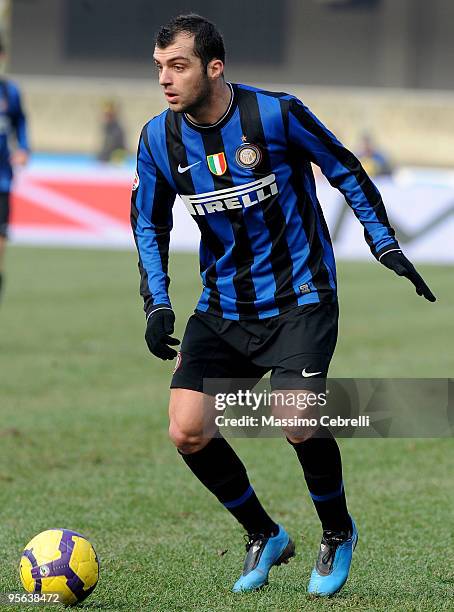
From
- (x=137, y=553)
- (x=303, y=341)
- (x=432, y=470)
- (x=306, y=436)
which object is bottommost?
(x=432, y=470)

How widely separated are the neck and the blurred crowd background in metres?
26.9

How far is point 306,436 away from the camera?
434 centimetres

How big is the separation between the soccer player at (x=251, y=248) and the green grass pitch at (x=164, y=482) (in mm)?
322

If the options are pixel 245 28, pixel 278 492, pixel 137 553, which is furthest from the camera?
pixel 245 28

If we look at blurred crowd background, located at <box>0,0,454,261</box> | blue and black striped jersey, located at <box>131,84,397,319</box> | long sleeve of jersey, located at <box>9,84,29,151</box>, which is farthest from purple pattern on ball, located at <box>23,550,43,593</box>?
blurred crowd background, located at <box>0,0,454,261</box>

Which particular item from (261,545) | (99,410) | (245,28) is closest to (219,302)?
(261,545)

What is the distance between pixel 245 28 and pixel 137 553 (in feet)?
90.1

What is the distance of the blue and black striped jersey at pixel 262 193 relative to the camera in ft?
14.6

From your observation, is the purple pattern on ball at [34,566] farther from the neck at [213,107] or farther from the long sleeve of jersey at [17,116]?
the long sleeve of jersey at [17,116]

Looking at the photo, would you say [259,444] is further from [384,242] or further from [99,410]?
[384,242]

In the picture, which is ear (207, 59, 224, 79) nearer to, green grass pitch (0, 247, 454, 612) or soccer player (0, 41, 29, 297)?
green grass pitch (0, 247, 454, 612)

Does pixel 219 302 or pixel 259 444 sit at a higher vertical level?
pixel 219 302

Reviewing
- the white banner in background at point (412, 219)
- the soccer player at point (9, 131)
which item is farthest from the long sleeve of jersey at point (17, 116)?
the white banner in background at point (412, 219)

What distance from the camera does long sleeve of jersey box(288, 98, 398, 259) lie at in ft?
14.5
